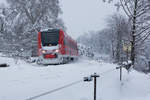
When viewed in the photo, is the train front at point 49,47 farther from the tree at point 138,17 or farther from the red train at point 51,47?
the tree at point 138,17

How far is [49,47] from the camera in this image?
496 inches

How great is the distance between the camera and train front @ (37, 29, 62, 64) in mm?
12430

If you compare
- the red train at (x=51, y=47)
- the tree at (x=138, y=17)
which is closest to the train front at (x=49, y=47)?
the red train at (x=51, y=47)

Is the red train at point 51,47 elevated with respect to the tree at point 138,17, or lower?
lower

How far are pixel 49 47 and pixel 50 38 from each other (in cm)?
74

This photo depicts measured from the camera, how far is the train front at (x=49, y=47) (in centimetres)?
1243

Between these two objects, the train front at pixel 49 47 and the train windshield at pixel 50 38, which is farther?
the train windshield at pixel 50 38

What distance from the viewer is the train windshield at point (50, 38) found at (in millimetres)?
12756

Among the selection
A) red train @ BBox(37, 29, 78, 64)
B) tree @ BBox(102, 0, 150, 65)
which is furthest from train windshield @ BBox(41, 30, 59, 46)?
tree @ BBox(102, 0, 150, 65)

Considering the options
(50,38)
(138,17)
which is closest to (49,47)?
(50,38)

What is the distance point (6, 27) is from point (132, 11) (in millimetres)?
15639

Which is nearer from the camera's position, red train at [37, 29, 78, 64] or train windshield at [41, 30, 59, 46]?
red train at [37, 29, 78, 64]

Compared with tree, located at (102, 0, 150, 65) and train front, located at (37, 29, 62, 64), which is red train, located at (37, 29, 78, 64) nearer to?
train front, located at (37, 29, 62, 64)

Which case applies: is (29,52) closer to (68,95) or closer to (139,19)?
(139,19)
